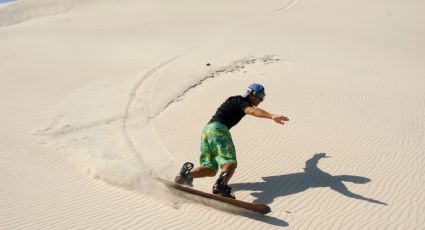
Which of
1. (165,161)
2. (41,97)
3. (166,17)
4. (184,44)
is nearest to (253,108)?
(165,161)

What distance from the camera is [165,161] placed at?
9969 millimetres

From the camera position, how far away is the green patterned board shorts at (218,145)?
780 cm

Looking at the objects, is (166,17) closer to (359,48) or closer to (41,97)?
(359,48)

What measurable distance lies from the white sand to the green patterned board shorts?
2.42 ft

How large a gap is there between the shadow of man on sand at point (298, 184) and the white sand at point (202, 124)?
0.12 ft

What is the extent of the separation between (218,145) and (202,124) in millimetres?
4768

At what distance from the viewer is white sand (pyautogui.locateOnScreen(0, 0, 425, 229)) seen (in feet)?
25.0

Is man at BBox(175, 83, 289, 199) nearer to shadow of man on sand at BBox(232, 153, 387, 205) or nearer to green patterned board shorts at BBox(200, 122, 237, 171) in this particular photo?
green patterned board shorts at BBox(200, 122, 237, 171)

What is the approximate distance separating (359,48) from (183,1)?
18091 mm

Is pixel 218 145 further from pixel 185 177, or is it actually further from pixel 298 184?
pixel 298 184

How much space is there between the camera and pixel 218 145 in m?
7.84

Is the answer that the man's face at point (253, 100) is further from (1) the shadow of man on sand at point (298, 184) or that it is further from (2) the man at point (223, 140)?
(1) the shadow of man on sand at point (298, 184)

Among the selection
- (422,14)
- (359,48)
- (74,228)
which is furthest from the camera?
(422,14)

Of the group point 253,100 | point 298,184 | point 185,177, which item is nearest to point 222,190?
point 185,177
